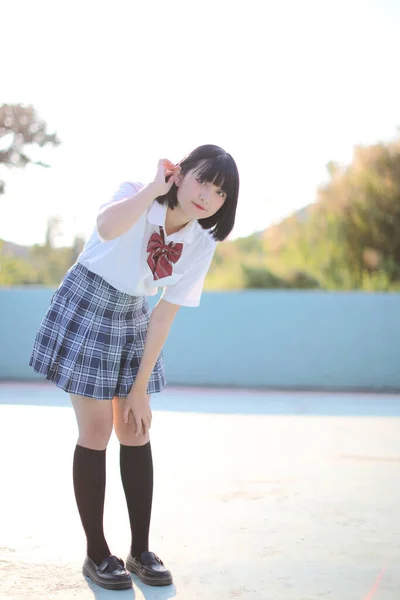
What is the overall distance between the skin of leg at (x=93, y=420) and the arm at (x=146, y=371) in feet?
0.18

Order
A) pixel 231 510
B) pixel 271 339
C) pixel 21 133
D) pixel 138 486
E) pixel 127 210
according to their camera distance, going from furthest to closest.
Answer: pixel 21 133 < pixel 271 339 < pixel 231 510 < pixel 138 486 < pixel 127 210

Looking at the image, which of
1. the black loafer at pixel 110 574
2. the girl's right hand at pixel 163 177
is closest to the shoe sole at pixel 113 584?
the black loafer at pixel 110 574

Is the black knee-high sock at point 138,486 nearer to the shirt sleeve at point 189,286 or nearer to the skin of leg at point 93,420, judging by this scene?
the skin of leg at point 93,420

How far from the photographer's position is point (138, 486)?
220cm

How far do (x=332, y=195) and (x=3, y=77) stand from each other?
543 cm

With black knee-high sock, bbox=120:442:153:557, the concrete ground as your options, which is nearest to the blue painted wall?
the concrete ground

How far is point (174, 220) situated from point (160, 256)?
11 cm

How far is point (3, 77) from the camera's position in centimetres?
1199

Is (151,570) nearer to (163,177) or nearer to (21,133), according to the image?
(163,177)

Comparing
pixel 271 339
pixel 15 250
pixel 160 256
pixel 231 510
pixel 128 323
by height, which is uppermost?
pixel 160 256

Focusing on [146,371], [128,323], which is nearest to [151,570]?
[146,371]

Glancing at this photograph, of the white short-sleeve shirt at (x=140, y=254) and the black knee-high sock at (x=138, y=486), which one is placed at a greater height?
the white short-sleeve shirt at (x=140, y=254)

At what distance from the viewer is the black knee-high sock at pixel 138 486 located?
2197 mm

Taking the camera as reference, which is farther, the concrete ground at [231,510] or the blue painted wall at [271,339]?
the blue painted wall at [271,339]
